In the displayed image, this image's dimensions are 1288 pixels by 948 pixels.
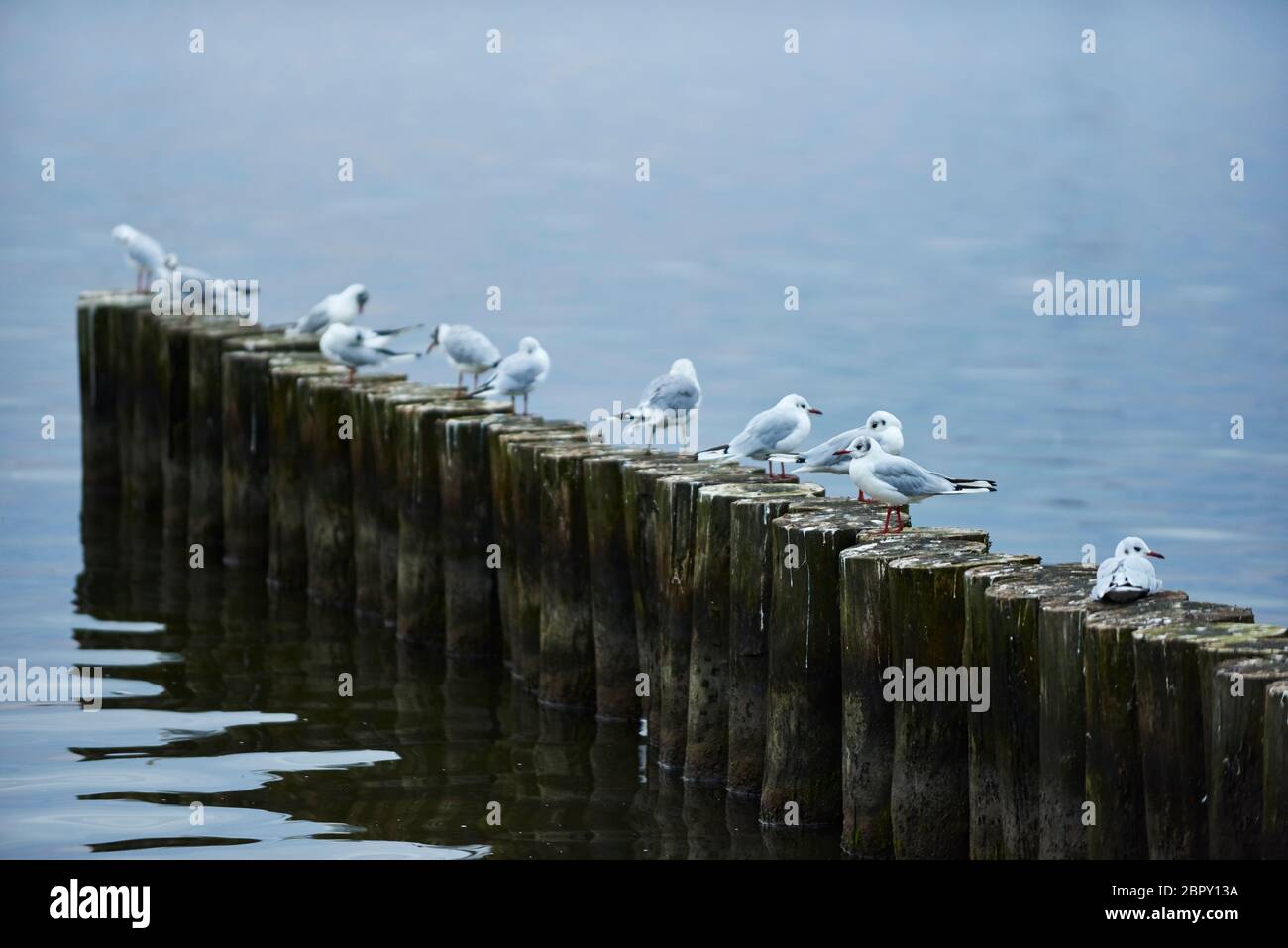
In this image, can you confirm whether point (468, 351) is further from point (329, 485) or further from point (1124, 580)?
point (1124, 580)

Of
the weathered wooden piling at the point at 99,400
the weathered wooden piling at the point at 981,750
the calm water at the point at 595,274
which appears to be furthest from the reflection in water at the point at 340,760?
the weathered wooden piling at the point at 99,400

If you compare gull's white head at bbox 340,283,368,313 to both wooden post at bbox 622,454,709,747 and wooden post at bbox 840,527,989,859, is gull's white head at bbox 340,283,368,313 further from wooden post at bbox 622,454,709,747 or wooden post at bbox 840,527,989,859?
wooden post at bbox 840,527,989,859

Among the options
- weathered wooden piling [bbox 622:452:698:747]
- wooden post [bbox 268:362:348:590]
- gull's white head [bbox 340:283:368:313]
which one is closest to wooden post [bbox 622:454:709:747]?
weathered wooden piling [bbox 622:452:698:747]

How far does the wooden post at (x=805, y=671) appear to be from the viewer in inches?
406

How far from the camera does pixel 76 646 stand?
49.6 feet

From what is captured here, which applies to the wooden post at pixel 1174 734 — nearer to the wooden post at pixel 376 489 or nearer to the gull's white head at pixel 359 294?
the wooden post at pixel 376 489

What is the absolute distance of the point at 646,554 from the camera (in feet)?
39.6

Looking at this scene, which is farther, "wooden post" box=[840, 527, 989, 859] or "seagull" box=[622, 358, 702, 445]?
"seagull" box=[622, 358, 702, 445]

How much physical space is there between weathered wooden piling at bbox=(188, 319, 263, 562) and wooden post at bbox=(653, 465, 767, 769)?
7342mm

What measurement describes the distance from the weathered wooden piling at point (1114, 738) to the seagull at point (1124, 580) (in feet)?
0.86

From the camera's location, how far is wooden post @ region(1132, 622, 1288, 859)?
302 inches

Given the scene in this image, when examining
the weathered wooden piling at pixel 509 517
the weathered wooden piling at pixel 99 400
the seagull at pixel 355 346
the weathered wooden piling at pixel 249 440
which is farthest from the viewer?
the weathered wooden piling at pixel 99 400

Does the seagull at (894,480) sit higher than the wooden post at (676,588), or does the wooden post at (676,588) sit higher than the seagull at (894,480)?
the seagull at (894,480)
